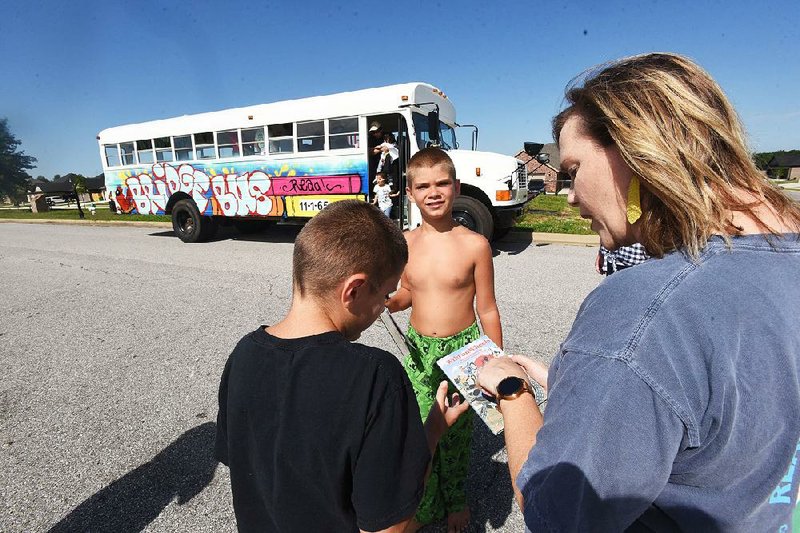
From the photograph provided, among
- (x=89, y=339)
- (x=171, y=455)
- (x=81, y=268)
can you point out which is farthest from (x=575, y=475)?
(x=81, y=268)

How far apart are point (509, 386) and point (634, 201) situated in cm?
55

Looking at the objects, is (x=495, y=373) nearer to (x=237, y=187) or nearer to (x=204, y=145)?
(x=237, y=187)

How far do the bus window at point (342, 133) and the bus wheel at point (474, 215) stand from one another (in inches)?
97.1

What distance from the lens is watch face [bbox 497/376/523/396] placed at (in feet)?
3.61

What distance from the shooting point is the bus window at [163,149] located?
10643 mm

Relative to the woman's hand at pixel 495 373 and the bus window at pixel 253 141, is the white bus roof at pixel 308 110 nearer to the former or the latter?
the bus window at pixel 253 141

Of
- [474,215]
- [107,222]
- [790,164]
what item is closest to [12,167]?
[107,222]

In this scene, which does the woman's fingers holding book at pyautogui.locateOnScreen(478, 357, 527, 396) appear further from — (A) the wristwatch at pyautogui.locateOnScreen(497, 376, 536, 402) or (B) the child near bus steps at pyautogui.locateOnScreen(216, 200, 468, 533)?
(B) the child near bus steps at pyautogui.locateOnScreen(216, 200, 468, 533)

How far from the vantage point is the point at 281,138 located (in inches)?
357

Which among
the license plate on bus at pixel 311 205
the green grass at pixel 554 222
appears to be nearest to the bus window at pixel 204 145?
the license plate on bus at pixel 311 205

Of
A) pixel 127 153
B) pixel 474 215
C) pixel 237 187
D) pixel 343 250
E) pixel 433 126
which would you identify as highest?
pixel 433 126

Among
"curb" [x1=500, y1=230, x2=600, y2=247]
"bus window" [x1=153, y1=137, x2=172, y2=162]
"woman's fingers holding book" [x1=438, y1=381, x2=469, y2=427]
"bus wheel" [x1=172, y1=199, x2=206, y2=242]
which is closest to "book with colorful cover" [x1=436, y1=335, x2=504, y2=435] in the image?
"woman's fingers holding book" [x1=438, y1=381, x2=469, y2=427]

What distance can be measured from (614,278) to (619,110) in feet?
1.10

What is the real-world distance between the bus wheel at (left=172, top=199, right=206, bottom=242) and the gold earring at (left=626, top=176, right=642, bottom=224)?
11118 mm
